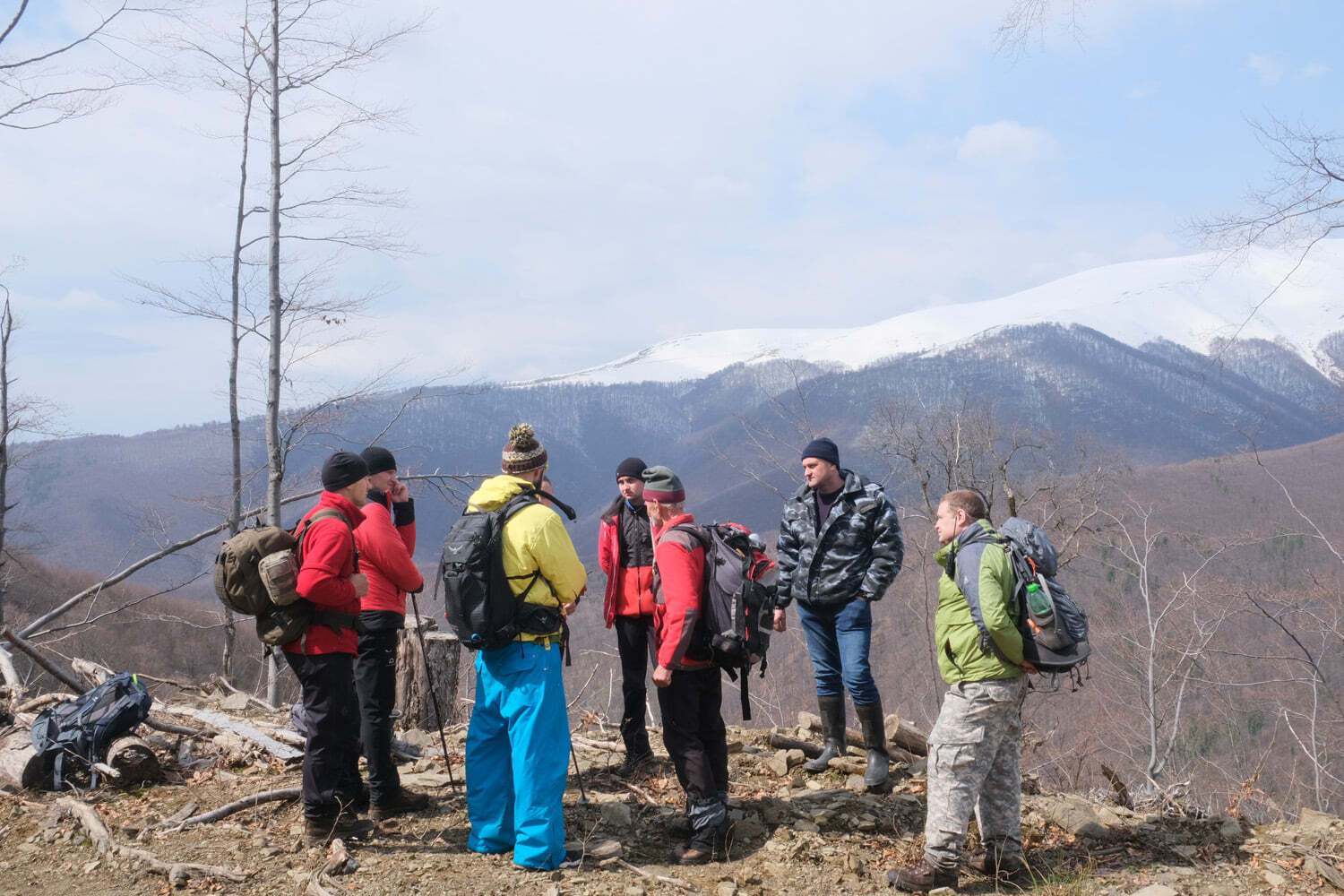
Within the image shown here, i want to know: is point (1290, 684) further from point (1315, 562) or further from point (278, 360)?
point (278, 360)

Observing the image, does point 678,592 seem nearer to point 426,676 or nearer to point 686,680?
point 686,680

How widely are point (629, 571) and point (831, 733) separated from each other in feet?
5.60

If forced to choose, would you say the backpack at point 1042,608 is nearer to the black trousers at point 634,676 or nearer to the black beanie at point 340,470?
the black trousers at point 634,676

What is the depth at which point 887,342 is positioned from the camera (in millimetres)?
195500

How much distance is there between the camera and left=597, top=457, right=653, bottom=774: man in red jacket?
5734 millimetres

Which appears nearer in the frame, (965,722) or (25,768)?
(965,722)

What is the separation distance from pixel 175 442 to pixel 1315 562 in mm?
140355

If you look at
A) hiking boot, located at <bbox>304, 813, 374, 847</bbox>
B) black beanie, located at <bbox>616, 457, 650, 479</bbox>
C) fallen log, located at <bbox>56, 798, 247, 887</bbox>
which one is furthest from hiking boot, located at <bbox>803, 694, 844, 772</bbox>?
fallen log, located at <bbox>56, 798, 247, 887</bbox>

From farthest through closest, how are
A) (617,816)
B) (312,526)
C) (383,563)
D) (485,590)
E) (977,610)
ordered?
(617,816), (383,563), (312,526), (485,590), (977,610)

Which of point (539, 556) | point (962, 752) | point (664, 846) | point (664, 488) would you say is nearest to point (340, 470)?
point (539, 556)

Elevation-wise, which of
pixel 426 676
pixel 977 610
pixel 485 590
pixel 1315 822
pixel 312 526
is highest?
pixel 312 526

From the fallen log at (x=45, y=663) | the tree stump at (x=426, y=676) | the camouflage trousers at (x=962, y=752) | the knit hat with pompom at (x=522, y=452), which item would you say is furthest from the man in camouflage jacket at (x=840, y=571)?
the fallen log at (x=45, y=663)

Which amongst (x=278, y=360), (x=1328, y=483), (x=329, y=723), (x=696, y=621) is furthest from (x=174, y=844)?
(x=1328, y=483)

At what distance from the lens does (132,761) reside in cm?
607
